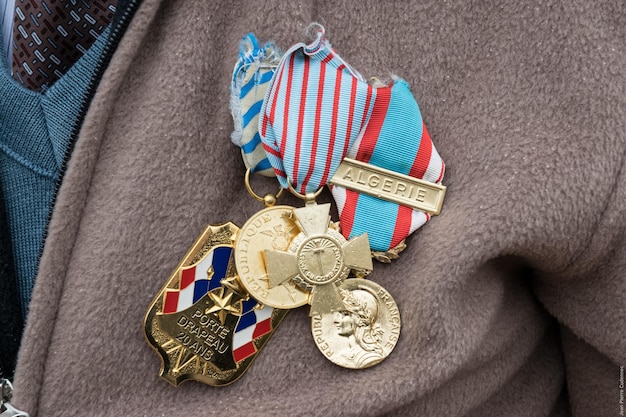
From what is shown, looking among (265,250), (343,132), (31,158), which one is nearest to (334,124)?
(343,132)

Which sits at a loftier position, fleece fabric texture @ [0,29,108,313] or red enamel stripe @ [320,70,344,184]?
red enamel stripe @ [320,70,344,184]

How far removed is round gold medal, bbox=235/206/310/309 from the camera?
48cm

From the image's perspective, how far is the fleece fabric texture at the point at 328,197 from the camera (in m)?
0.48

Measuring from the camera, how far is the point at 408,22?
52 centimetres

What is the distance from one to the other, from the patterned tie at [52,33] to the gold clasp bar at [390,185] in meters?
0.26

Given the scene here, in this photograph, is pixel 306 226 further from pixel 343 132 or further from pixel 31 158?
pixel 31 158

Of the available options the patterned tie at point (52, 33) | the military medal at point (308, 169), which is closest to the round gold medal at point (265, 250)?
the military medal at point (308, 169)

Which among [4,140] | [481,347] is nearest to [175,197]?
[4,140]

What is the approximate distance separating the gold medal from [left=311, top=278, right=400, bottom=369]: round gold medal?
0.19 ft

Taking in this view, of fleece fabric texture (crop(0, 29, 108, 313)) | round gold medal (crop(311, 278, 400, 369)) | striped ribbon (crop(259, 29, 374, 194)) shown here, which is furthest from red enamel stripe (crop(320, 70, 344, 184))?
fleece fabric texture (crop(0, 29, 108, 313))

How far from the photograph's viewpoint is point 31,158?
0.54m

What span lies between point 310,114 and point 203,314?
0.58 feet

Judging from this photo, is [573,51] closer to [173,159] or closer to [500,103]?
Result: [500,103]

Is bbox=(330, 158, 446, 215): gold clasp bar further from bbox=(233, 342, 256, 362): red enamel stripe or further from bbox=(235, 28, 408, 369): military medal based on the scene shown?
bbox=(233, 342, 256, 362): red enamel stripe
